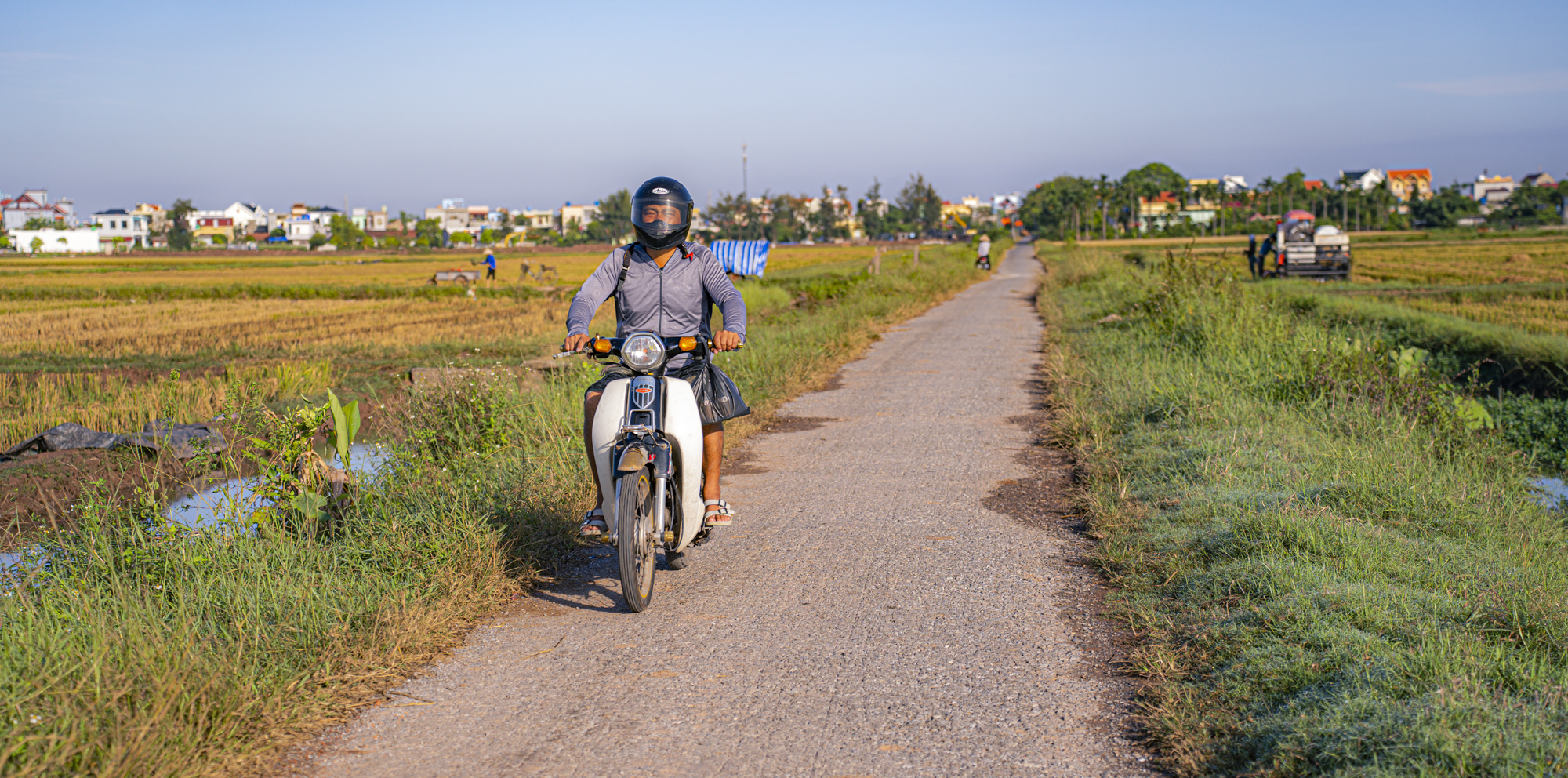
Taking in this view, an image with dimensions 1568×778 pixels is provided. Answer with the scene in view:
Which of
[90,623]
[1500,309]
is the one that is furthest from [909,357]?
[1500,309]

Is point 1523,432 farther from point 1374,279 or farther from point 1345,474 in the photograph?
point 1374,279

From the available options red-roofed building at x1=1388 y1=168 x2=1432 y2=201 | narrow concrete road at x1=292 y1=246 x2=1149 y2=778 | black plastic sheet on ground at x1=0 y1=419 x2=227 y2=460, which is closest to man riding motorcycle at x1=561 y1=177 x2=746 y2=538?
narrow concrete road at x1=292 y1=246 x2=1149 y2=778

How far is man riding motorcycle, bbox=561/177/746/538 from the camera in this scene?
500 centimetres

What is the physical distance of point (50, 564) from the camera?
213 inches

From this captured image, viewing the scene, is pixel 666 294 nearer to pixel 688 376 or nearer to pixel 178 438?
pixel 688 376

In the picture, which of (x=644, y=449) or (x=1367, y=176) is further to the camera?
(x=1367, y=176)

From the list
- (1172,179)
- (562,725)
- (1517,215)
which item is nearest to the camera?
(562,725)

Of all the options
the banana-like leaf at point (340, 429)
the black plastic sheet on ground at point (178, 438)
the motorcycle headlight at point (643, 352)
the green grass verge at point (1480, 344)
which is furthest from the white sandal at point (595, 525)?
the green grass verge at point (1480, 344)

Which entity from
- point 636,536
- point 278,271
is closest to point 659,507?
point 636,536

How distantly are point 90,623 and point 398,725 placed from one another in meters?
1.12

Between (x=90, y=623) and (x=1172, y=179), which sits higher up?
(x=1172, y=179)

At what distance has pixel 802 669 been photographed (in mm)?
3943

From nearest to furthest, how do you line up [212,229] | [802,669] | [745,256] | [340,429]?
1. [802,669]
2. [340,429]
3. [745,256]
4. [212,229]

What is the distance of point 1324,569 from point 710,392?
110 inches
